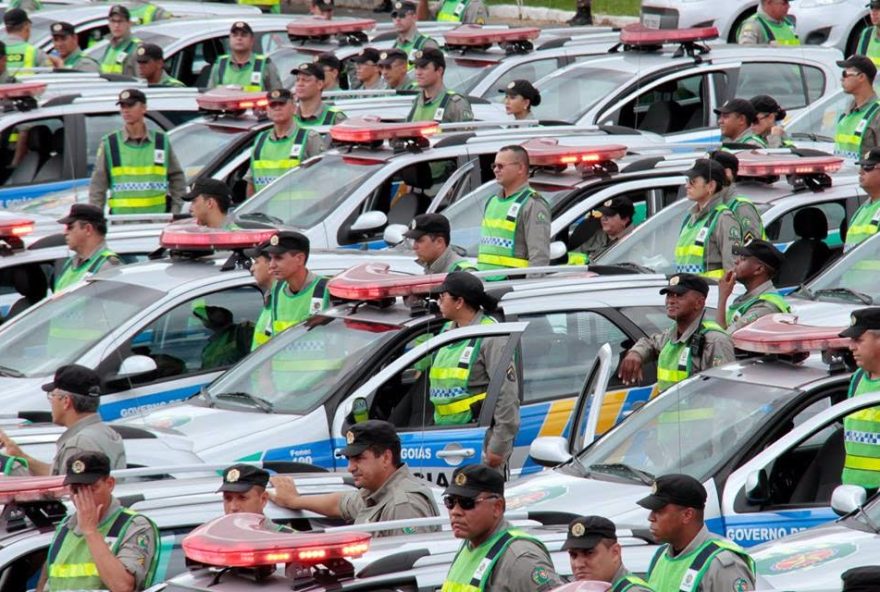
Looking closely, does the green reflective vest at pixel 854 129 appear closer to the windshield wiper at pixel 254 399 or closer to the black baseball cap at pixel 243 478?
A: the windshield wiper at pixel 254 399

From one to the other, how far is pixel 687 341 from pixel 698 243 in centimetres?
203

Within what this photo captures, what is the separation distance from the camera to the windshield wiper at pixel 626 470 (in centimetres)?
882

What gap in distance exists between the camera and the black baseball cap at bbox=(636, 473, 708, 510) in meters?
7.20

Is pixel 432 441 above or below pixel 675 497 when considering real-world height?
below

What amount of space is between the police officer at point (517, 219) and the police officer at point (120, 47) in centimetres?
865

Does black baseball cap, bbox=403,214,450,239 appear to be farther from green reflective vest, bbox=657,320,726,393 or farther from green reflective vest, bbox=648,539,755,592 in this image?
green reflective vest, bbox=648,539,755,592

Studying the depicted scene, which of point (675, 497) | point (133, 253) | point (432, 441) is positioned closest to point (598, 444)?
point (432, 441)

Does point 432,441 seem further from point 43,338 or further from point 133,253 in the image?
point 133,253

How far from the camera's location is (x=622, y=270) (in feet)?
37.2

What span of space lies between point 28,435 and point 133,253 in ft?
11.6

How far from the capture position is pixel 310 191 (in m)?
14.0

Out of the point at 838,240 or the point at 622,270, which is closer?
the point at 622,270

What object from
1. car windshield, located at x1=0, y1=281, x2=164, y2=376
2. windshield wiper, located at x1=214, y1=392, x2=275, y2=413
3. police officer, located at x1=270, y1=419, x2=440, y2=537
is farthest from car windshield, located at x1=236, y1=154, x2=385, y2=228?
police officer, located at x1=270, y1=419, x2=440, y2=537

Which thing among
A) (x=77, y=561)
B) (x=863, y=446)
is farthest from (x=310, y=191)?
(x=77, y=561)
